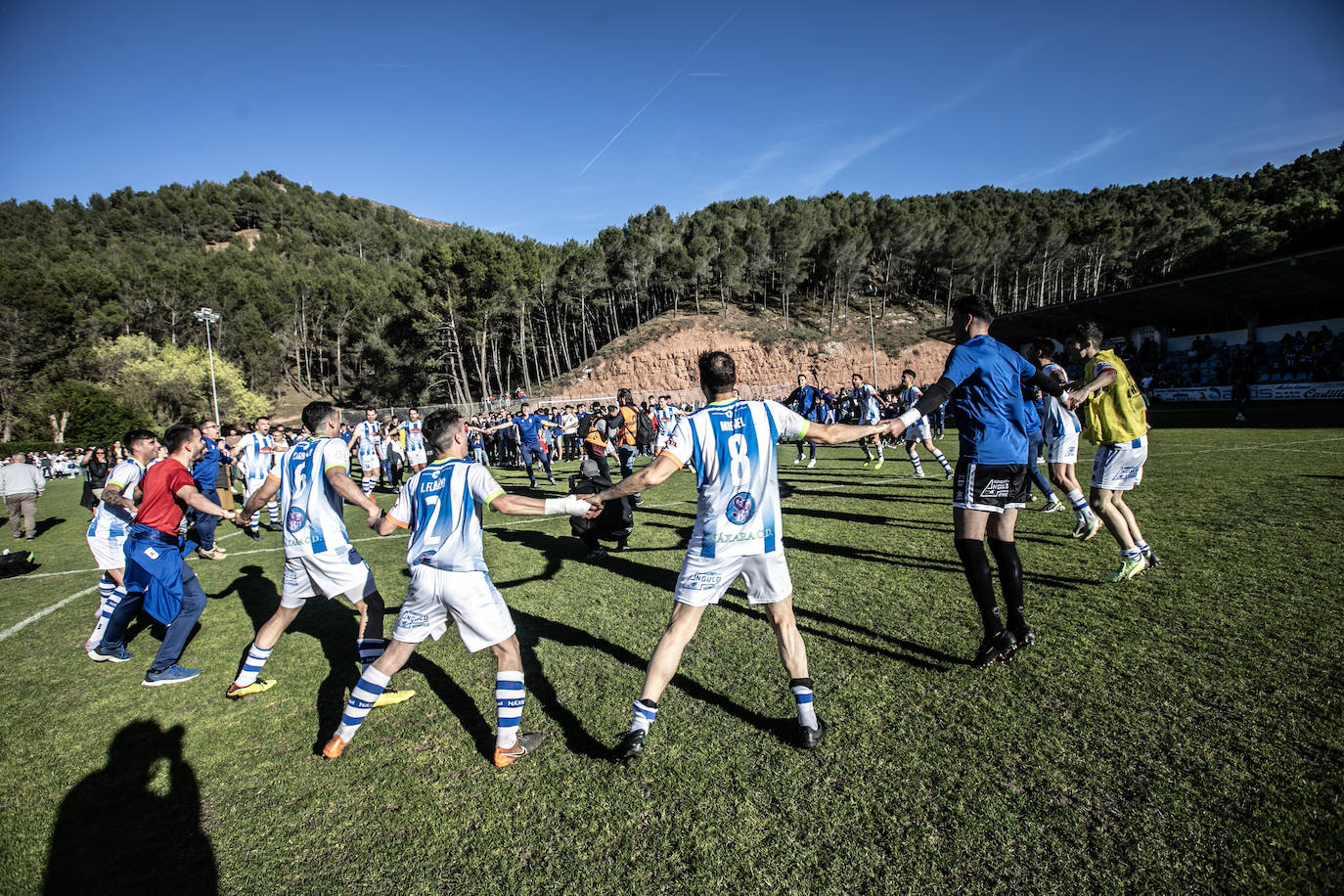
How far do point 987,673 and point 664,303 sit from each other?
61421 millimetres

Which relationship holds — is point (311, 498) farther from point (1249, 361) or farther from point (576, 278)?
point (576, 278)

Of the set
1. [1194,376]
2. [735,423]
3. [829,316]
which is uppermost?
[829,316]

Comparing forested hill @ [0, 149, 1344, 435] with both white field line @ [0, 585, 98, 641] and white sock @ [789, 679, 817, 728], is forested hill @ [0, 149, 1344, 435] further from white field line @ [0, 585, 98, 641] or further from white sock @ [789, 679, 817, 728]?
white sock @ [789, 679, 817, 728]

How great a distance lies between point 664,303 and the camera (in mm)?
62844

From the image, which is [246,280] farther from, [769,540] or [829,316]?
[769,540]

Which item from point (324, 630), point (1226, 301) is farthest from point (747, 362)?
point (324, 630)

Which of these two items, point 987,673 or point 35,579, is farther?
point 35,579

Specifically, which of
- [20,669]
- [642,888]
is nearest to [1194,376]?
[642,888]

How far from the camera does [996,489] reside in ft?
13.1

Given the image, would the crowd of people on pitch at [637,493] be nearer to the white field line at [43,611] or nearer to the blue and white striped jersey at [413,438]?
the white field line at [43,611]

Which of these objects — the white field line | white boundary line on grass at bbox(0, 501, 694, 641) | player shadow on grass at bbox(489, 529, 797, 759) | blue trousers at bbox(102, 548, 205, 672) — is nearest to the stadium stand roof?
white boundary line on grass at bbox(0, 501, 694, 641)

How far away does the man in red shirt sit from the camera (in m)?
4.84

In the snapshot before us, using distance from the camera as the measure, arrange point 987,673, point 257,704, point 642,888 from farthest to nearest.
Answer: point 257,704, point 987,673, point 642,888

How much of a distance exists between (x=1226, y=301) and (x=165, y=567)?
4259 cm
